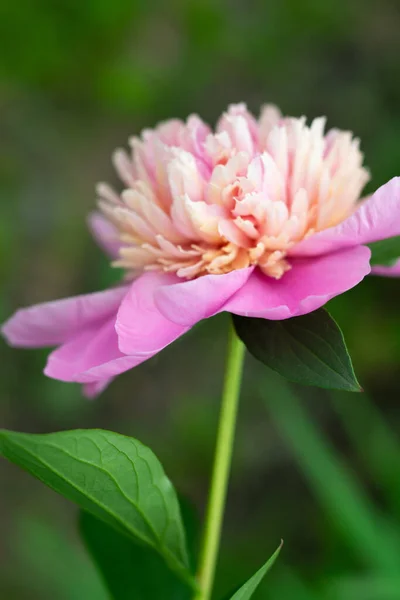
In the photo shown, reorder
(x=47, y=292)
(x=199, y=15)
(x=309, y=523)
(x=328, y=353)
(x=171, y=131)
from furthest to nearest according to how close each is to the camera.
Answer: (x=199, y=15)
(x=47, y=292)
(x=309, y=523)
(x=171, y=131)
(x=328, y=353)

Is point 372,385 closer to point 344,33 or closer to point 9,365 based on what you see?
point 9,365

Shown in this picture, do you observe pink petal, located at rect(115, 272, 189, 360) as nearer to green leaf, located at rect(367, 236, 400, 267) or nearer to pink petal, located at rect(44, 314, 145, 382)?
pink petal, located at rect(44, 314, 145, 382)

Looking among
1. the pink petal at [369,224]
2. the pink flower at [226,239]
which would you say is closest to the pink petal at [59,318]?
the pink flower at [226,239]

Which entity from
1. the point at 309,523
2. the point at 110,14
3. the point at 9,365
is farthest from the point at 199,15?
the point at 309,523

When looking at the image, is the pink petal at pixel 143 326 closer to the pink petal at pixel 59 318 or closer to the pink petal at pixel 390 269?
the pink petal at pixel 59 318

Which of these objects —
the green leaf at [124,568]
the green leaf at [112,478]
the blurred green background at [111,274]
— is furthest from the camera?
the blurred green background at [111,274]

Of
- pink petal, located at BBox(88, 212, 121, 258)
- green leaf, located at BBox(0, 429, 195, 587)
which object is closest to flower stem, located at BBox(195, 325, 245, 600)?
green leaf, located at BBox(0, 429, 195, 587)
